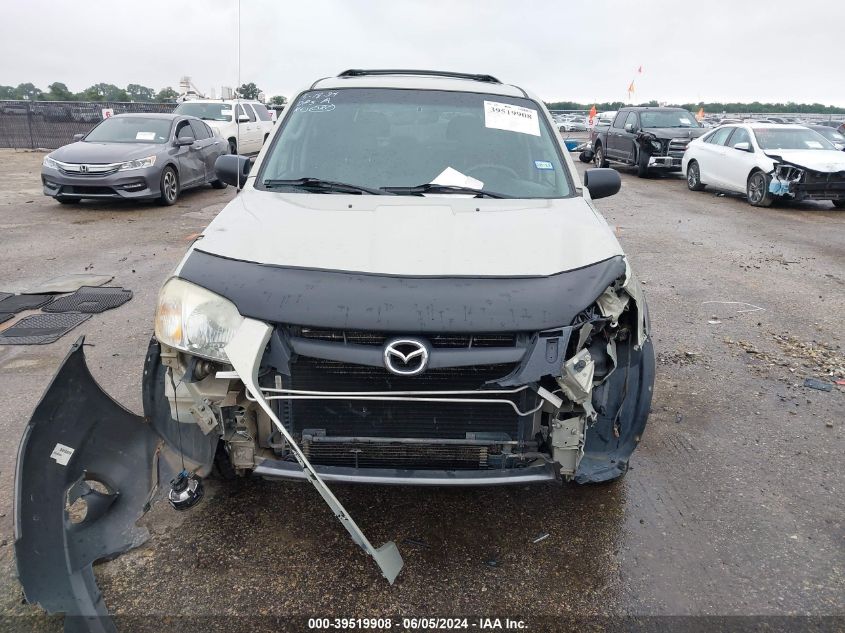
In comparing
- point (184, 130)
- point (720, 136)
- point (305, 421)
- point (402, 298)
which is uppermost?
point (720, 136)

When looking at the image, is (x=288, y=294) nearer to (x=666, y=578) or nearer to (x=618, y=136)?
(x=666, y=578)

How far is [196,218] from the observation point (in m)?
10.3

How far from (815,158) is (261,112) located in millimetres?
14118

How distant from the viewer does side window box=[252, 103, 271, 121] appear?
18.3m

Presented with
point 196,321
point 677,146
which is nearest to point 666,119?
point 677,146

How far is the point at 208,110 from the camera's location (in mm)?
16234

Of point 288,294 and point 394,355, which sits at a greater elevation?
point 288,294

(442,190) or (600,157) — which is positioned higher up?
(442,190)

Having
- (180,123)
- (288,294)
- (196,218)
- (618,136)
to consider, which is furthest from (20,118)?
(288,294)

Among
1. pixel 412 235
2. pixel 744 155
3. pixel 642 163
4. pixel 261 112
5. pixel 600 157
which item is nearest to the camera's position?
pixel 412 235

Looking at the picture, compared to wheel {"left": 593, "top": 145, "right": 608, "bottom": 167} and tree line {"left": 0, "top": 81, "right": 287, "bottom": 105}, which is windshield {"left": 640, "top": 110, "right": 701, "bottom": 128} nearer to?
wheel {"left": 593, "top": 145, "right": 608, "bottom": 167}

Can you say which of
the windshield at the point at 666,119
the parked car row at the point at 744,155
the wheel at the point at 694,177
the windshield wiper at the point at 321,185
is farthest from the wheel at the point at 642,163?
the windshield wiper at the point at 321,185

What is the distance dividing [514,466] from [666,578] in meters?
0.78

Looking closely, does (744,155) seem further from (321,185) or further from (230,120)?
(230,120)
